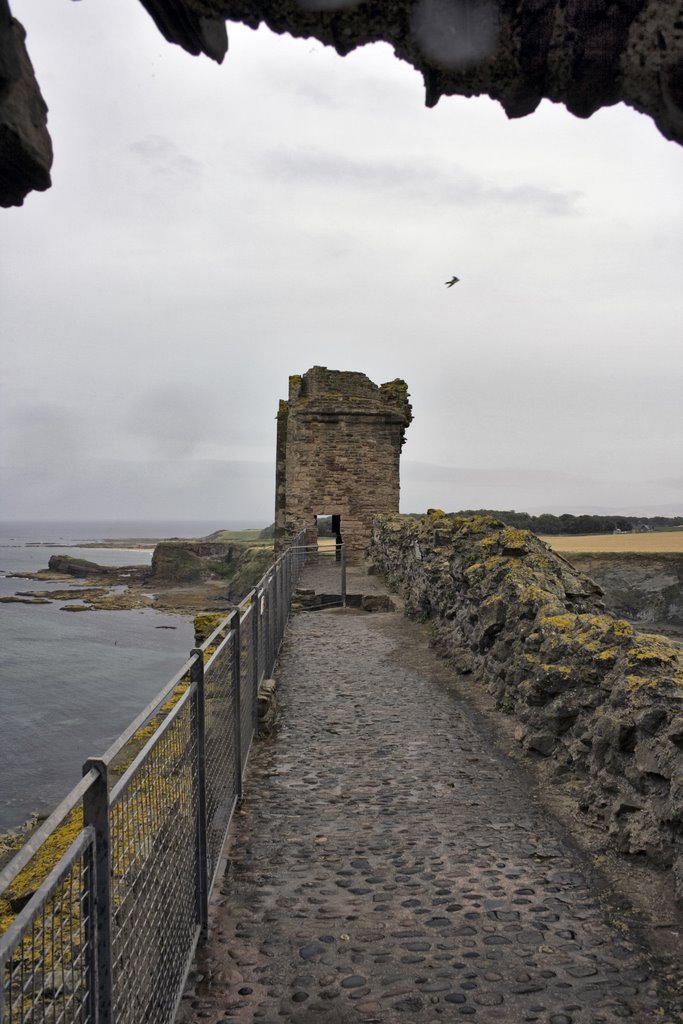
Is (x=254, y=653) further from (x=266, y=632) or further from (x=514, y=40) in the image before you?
(x=514, y=40)

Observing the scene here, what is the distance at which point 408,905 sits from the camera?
14.4 feet

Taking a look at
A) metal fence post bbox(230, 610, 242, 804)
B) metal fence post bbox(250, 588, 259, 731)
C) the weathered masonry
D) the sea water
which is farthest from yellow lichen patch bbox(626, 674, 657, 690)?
the weathered masonry

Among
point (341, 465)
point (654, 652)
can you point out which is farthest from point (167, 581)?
point (654, 652)

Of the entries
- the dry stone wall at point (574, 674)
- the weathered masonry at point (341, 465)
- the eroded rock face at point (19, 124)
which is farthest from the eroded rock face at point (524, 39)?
the weathered masonry at point (341, 465)

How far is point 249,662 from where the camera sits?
7.17 meters

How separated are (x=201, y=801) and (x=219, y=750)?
93 cm

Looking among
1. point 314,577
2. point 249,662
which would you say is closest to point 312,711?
point 249,662

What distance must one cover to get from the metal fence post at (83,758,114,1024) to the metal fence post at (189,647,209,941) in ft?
5.41

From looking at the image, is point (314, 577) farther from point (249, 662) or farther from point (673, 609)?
point (249, 662)

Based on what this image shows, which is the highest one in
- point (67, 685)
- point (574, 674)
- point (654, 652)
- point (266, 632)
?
point (654, 652)

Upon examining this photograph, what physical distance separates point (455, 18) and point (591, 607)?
21.1 ft

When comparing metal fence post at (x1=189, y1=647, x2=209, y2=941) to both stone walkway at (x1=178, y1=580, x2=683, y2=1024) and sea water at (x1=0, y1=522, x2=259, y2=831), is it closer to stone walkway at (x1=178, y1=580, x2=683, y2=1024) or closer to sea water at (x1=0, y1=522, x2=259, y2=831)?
stone walkway at (x1=178, y1=580, x2=683, y2=1024)

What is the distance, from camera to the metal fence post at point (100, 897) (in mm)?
2307

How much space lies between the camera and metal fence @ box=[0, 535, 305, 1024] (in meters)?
2.04
